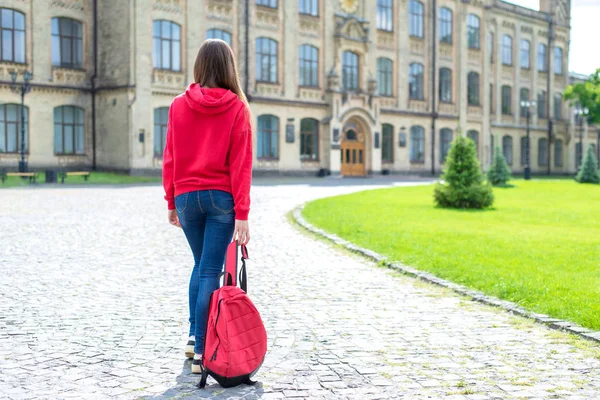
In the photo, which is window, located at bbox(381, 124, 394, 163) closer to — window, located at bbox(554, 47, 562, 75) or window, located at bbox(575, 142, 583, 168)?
window, located at bbox(554, 47, 562, 75)

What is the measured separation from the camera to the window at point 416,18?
1953 inches

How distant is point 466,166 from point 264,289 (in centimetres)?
1377

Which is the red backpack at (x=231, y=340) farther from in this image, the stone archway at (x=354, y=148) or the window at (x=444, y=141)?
the window at (x=444, y=141)

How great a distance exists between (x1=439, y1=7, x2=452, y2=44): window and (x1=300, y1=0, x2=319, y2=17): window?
1210 centimetres

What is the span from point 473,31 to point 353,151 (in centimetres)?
1636

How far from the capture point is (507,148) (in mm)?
57875

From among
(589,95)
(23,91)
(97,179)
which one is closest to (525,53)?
(589,95)

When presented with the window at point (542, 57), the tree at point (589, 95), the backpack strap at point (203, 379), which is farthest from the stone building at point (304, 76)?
the backpack strap at point (203, 379)

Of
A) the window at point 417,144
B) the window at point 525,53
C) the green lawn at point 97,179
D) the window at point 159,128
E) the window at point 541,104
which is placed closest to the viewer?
the green lawn at point 97,179

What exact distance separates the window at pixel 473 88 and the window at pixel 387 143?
950cm

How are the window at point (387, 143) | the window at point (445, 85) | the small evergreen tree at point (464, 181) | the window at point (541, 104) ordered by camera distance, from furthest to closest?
the window at point (541, 104), the window at point (445, 85), the window at point (387, 143), the small evergreen tree at point (464, 181)

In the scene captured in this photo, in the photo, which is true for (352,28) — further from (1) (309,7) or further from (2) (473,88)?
(2) (473,88)

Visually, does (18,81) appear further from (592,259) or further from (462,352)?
(462,352)

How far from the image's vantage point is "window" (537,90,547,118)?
202 feet
